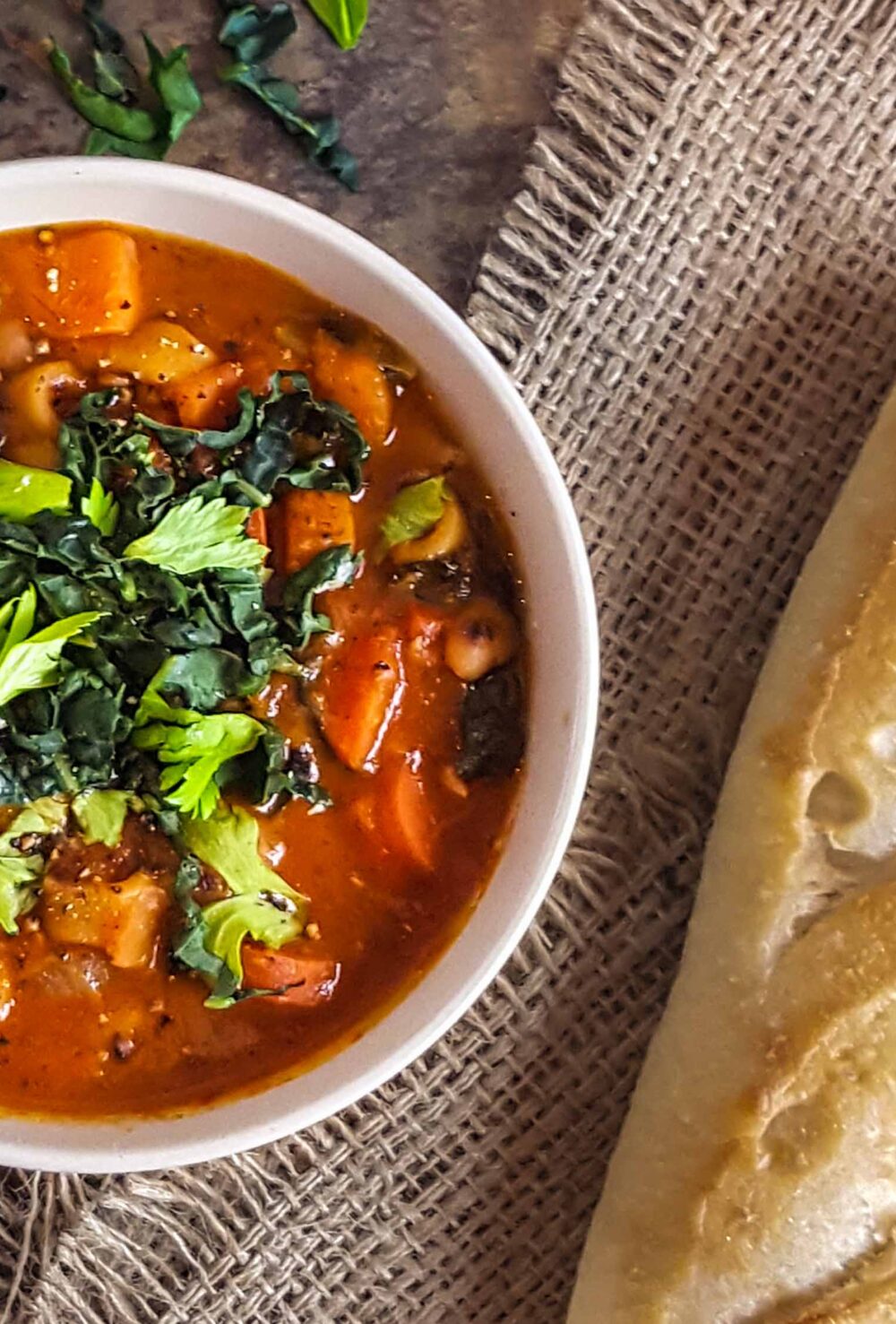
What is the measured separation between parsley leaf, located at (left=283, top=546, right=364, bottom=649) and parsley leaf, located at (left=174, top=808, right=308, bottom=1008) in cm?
35

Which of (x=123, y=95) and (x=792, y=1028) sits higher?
(x=123, y=95)

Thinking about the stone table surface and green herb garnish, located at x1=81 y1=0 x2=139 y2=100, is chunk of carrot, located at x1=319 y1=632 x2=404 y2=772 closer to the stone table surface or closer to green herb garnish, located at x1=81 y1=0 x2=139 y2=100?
the stone table surface

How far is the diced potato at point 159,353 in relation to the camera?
7.94 ft

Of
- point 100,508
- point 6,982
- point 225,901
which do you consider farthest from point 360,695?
point 6,982

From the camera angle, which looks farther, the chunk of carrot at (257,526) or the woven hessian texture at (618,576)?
the woven hessian texture at (618,576)

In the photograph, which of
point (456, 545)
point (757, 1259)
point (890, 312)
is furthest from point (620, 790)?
point (890, 312)

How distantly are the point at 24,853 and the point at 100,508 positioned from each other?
642 millimetres

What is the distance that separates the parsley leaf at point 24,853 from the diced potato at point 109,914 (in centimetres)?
3

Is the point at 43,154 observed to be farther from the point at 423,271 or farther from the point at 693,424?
the point at 693,424

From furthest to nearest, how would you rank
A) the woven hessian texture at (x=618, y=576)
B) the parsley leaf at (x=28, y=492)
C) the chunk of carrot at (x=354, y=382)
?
the woven hessian texture at (x=618, y=576) < the chunk of carrot at (x=354, y=382) < the parsley leaf at (x=28, y=492)

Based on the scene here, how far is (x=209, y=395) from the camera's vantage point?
2.43m

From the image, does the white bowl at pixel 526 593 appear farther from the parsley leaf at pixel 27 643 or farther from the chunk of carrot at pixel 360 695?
the parsley leaf at pixel 27 643

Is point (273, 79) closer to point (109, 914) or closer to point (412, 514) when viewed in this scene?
point (412, 514)

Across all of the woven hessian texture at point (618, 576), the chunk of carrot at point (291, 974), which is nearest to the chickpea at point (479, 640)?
the woven hessian texture at point (618, 576)
